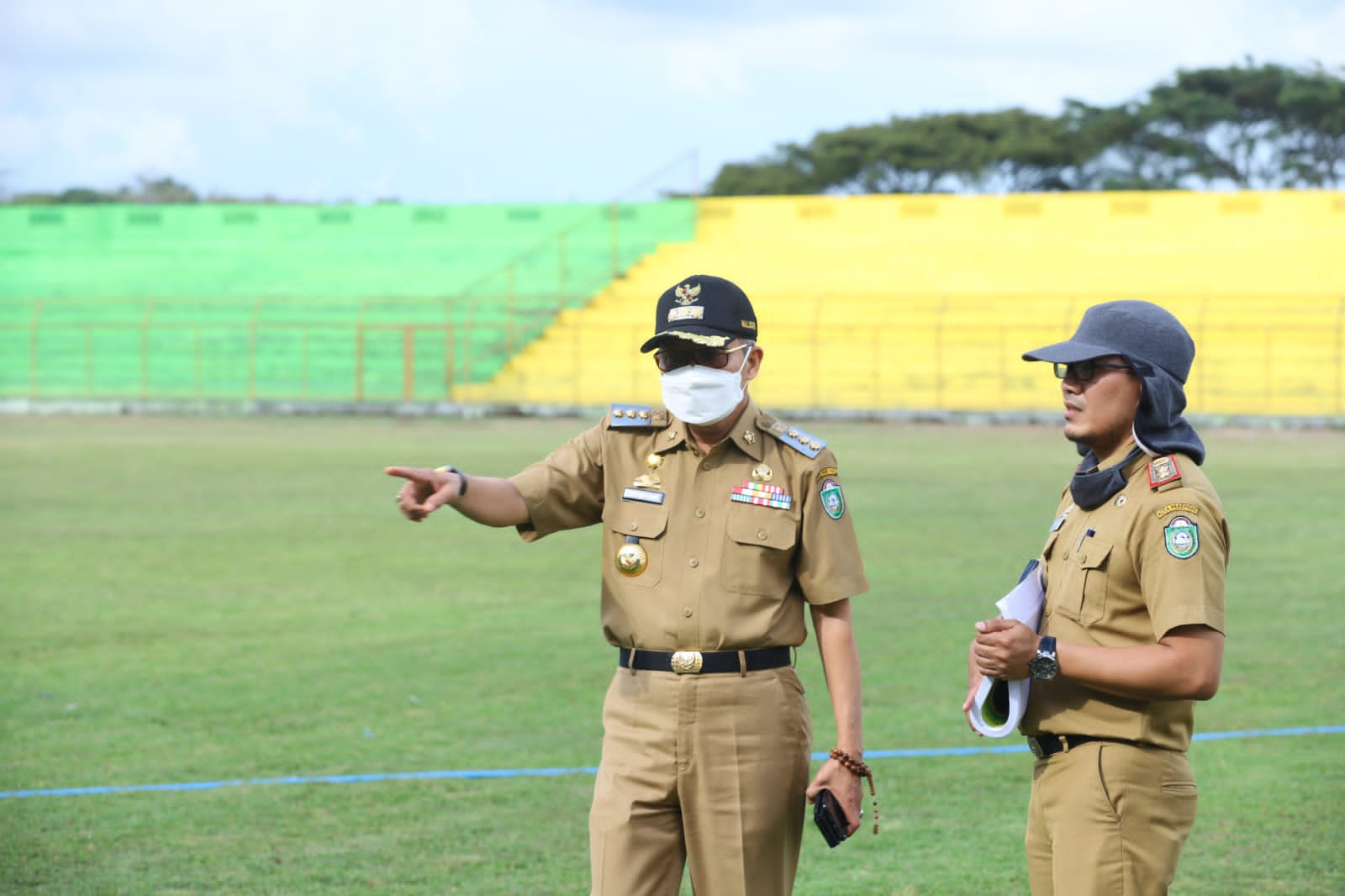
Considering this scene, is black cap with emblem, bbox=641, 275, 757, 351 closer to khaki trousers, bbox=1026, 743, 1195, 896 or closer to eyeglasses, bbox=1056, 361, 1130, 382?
eyeglasses, bbox=1056, 361, 1130, 382

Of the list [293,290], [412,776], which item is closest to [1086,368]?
[412,776]

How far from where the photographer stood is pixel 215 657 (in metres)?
10.2

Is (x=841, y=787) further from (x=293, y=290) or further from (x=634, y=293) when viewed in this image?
(x=293, y=290)

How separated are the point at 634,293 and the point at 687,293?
1657 inches

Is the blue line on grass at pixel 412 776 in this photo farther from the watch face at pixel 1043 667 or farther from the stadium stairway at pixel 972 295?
the stadium stairway at pixel 972 295

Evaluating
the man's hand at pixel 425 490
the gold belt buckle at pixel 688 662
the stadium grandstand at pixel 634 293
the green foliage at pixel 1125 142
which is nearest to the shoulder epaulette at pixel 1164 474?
the gold belt buckle at pixel 688 662

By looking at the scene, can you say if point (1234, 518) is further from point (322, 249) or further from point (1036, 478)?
point (322, 249)

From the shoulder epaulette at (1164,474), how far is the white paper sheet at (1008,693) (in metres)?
0.38

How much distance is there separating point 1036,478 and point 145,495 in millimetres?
11007

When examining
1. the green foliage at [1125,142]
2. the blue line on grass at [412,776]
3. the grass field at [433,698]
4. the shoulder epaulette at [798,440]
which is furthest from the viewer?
the green foliage at [1125,142]

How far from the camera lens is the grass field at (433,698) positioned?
6.25 metres

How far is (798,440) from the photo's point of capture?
4.13 meters

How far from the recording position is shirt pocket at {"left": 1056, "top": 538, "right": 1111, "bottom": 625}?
371 cm

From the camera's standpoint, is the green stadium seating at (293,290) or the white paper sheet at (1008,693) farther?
the green stadium seating at (293,290)
